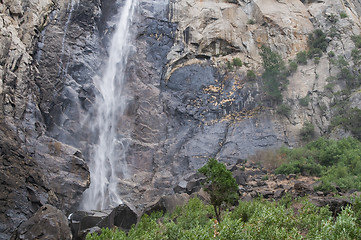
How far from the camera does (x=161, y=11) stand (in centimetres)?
3938

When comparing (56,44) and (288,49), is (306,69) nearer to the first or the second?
(288,49)

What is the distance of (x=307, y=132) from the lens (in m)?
31.2

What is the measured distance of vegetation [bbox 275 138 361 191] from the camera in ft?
78.5

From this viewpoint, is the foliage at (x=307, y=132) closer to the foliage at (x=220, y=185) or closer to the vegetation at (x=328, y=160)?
the vegetation at (x=328, y=160)

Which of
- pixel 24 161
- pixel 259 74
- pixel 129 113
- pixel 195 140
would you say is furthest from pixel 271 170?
pixel 24 161

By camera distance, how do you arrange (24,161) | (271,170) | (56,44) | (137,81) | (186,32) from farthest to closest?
(186,32) < (137,81) < (56,44) < (271,170) < (24,161)

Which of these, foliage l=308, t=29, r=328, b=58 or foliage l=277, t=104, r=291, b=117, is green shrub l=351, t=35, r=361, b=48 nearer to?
foliage l=308, t=29, r=328, b=58

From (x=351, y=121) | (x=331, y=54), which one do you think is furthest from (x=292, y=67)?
Result: (x=351, y=121)

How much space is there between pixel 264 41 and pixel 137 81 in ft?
49.2

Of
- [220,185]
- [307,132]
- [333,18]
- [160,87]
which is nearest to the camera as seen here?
[220,185]

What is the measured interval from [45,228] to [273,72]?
2717 centimetres

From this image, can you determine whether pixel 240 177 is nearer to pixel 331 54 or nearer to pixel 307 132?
pixel 307 132

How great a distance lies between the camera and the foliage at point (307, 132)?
30994 millimetres

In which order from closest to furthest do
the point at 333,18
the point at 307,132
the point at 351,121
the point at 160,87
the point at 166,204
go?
1. the point at 166,204
2. the point at 351,121
3. the point at 307,132
4. the point at 160,87
5. the point at 333,18
